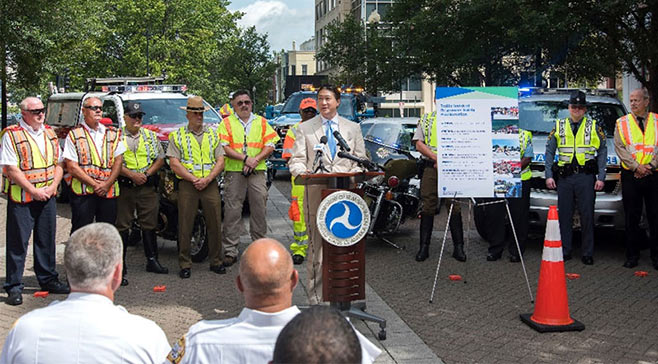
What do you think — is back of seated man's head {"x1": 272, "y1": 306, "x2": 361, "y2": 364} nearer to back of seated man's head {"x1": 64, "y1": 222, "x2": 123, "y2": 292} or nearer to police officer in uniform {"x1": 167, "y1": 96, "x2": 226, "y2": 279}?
back of seated man's head {"x1": 64, "y1": 222, "x2": 123, "y2": 292}

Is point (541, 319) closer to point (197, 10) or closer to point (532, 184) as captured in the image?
point (532, 184)

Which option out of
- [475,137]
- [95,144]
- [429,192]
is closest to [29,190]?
[95,144]

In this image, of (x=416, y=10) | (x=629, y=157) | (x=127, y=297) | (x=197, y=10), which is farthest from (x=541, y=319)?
(x=197, y=10)

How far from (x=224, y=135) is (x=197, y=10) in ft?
144

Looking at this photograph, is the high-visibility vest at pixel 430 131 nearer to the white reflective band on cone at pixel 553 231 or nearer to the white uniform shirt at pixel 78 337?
the white reflective band on cone at pixel 553 231

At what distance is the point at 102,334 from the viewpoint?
280 cm

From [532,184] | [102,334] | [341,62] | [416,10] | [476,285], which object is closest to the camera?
[102,334]

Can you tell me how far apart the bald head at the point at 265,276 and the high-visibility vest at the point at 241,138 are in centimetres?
606

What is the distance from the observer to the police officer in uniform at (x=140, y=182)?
340 inches

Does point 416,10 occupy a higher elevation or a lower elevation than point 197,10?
lower

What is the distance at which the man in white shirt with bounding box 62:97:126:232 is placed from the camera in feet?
26.2

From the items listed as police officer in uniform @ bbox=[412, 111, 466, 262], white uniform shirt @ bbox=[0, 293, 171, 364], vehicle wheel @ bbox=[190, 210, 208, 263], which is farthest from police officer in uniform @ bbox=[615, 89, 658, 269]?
white uniform shirt @ bbox=[0, 293, 171, 364]

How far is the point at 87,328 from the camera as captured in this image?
9.20 ft

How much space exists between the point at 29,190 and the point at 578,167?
20.0 ft
